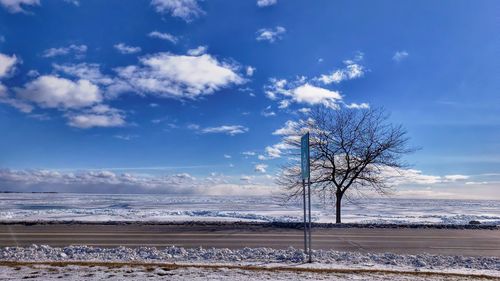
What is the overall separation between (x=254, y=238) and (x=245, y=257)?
5181 millimetres

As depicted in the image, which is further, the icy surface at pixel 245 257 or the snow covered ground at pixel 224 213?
the snow covered ground at pixel 224 213

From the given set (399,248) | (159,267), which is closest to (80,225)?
(159,267)

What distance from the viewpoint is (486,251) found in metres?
15.1

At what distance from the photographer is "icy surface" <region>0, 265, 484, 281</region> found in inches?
339

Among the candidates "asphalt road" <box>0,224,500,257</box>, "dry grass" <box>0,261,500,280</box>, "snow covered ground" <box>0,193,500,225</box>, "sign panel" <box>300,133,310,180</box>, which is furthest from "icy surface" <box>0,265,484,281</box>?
"snow covered ground" <box>0,193,500,225</box>

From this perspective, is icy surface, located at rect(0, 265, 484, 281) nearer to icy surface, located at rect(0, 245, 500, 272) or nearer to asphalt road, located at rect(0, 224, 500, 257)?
icy surface, located at rect(0, 245, 500, 272)

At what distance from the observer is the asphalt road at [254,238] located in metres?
15.3

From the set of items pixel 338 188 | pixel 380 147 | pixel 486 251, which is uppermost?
pixel 380 147

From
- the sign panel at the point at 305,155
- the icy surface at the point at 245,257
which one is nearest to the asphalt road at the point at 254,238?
the icy surface at the point at 245,257

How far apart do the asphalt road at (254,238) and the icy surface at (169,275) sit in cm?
535

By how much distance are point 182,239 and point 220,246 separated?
234 centimetres

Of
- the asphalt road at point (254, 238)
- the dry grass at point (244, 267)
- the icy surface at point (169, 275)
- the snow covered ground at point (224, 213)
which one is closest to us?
the icy surface at point (169, 275)

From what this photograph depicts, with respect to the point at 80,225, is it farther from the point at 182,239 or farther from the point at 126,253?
the point at 126,253

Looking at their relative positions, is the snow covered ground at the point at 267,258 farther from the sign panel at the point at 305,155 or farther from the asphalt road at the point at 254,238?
the sign panel at the point at 305,155
